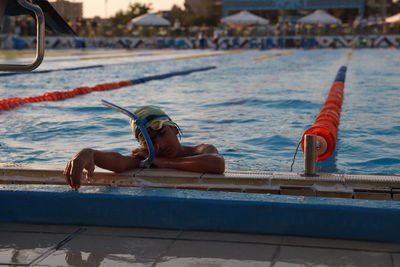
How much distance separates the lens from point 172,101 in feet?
23.9

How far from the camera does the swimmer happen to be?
2.46m

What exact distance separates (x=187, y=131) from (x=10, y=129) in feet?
5.40

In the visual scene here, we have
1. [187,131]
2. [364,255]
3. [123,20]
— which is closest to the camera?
[364,255]

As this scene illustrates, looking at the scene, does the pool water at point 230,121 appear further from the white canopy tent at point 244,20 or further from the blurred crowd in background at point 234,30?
the white canopy tent at point 244,20

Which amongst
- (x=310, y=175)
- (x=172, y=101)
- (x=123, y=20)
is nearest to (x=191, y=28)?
(x=123, y=20)

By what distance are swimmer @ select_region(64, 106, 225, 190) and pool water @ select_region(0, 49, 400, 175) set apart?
0.43 metres

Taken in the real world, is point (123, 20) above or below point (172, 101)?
above

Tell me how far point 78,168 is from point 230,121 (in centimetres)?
352

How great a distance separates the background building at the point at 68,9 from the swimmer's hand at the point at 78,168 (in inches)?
23.5

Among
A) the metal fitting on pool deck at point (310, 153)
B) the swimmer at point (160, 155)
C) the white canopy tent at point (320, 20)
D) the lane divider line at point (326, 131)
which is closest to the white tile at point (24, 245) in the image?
the swimmer at point (160, 155)

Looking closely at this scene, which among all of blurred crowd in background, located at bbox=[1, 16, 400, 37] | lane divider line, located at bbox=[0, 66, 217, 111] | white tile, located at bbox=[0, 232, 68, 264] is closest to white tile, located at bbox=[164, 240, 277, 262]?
white tile, located at bbox=[0, 232, 68, 264]

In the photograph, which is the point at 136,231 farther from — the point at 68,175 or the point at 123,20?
the point at 123,20

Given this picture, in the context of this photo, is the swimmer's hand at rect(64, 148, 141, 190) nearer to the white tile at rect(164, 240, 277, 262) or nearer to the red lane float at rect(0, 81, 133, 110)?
the white tile at rect(164, 240, 277, 262)

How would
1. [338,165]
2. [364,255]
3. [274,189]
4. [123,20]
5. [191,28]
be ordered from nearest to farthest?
[364,255] → [274,189] → [338,165] → [191,28] → [123,20]
